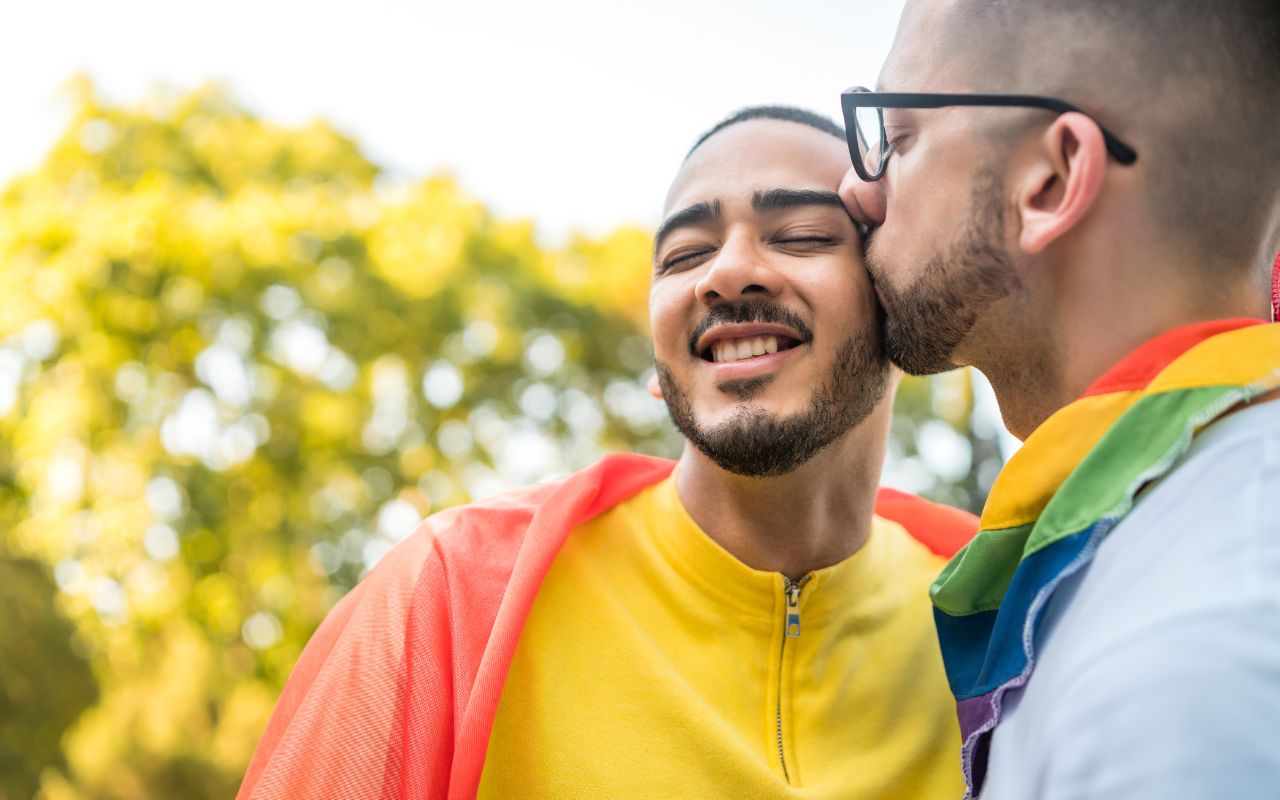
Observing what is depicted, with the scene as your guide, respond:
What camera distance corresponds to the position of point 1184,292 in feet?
6.34

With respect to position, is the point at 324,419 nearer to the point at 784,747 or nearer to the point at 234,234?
the point at 234,234

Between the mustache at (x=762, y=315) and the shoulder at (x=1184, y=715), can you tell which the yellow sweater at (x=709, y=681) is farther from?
the shoulder at (x=1184, y=715)

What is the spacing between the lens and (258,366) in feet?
49.9

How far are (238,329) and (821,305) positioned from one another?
13.7 meters

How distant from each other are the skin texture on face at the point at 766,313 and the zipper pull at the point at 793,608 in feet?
1.02

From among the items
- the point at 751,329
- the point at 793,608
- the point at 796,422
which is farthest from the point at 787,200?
the point at 793,608

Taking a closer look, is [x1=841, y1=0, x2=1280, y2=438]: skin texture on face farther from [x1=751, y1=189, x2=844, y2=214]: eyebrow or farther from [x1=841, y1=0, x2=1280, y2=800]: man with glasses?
[x1=751, y1=189, x2=844, y2=214]: eyebrow

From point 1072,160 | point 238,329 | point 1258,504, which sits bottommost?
point 238,329

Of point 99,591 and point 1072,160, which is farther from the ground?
point 1072,160

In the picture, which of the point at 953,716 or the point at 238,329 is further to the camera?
the point at 238,329

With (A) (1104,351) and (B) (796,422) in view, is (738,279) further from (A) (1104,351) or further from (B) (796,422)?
(A) (1104,351)

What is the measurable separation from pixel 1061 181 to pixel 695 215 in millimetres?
1087

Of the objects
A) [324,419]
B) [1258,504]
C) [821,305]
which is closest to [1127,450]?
[1258,504]

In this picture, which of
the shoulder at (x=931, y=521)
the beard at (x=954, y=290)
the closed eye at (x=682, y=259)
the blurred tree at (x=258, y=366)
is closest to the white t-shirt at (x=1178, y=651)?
the beard at (x=954, y=290)
